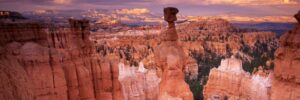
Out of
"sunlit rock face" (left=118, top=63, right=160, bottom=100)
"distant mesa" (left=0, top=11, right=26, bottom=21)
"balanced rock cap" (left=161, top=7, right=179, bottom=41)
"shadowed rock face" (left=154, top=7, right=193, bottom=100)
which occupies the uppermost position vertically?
"distant mesa" (left=0, top=11, right=26, bottom=21)

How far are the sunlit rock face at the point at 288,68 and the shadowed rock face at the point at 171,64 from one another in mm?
4047

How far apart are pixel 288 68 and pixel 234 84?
31.8ft

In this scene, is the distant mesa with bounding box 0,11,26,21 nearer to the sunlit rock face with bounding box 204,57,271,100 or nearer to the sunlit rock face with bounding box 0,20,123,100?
the sunlit rock face with bounding box 0,20,123,100

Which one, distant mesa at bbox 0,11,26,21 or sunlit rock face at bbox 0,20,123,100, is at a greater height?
distant mesa at bbox 0,11,26,21

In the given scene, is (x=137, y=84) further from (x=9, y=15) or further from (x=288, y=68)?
(x=9, y=15)

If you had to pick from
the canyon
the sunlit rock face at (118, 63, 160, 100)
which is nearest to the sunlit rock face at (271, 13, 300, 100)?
the canyon

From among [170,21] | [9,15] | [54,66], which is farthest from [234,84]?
[9,15]

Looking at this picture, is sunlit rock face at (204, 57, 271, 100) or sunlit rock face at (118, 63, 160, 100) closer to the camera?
sunlit rock face at (204, 57, 271, 100)

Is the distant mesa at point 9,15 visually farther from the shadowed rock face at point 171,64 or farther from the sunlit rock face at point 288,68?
the sunlit rock face at point 288,68

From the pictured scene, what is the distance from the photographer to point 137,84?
741 inches

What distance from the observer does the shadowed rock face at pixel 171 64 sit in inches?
479

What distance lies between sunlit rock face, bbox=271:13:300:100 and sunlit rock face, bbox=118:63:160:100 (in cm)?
1015

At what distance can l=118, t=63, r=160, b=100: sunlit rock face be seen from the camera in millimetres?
18000

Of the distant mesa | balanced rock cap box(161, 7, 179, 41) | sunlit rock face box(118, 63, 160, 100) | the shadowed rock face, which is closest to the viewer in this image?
the distant mesa
